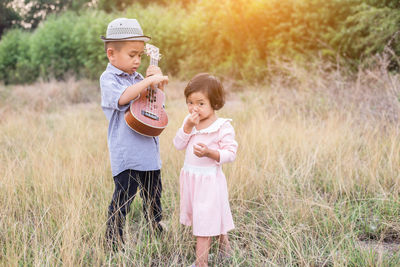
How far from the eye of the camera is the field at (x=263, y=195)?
229 cm

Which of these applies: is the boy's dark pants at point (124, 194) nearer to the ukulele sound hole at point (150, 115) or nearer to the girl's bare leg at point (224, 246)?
the ukulele sound hole at point (150, 115)

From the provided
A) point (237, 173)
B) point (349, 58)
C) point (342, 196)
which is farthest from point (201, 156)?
point (349, 58)

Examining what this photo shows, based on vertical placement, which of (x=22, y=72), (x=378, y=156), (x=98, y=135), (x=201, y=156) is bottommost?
(x=22, y=72)

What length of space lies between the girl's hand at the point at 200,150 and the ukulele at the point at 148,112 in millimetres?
399

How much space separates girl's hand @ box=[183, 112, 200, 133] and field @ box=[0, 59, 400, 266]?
75 centimetres

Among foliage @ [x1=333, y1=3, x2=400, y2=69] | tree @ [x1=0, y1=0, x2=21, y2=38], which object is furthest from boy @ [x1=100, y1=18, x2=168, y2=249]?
tree @ [x1=0, y1=0, x2=21, y2=38]

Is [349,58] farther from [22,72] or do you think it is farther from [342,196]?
[22,72]

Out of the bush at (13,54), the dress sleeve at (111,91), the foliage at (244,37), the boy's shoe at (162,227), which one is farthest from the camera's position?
the bush at (13,54)

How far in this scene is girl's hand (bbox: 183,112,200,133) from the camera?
81.2 inches

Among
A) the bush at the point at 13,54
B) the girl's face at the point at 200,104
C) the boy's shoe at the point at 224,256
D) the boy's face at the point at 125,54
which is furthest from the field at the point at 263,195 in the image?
the bush at the point at 13,54

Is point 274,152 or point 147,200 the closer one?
point 147,200

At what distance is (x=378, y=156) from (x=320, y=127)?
110 cm

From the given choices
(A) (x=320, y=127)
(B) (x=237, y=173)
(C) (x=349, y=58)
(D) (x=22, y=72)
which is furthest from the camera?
(D) (x=22, y=72)

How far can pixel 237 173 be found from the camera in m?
3.28
